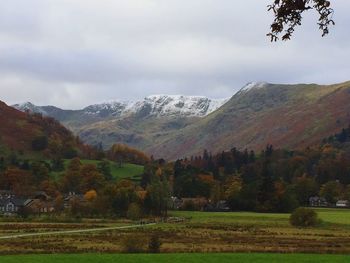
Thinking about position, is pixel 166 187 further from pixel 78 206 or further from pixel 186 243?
pixel 186 243

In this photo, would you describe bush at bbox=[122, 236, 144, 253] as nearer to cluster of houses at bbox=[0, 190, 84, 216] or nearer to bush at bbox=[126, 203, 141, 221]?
bush at bbox=[126, 203, 141, 221]

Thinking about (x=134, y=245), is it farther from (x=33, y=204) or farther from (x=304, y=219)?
(x=33, y=204)

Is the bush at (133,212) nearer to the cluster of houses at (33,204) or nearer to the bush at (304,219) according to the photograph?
the cluster of houses at (33,204)

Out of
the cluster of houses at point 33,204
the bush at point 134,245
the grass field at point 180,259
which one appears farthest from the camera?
the cluster of houses at point 33,204

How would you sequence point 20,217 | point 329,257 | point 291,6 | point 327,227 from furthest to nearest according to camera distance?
1. point 20,217
2. point 327,227
3. point 329,257
4. point 291,6

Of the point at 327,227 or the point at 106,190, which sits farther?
the point at 106,190

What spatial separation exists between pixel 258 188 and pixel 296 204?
1350cm

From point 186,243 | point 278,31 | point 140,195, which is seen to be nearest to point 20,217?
point 140,195

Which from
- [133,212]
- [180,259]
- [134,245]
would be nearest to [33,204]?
[133,212]

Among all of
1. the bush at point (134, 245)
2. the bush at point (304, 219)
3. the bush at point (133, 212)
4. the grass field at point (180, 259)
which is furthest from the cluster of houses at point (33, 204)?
the grass field at point (180, 259)

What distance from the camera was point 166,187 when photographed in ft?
554

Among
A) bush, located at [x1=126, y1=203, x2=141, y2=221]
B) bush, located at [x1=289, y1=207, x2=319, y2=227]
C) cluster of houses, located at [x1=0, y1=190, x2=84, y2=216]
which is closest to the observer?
bush, located at [x1=289, y1=207, x2=319, y2=227]

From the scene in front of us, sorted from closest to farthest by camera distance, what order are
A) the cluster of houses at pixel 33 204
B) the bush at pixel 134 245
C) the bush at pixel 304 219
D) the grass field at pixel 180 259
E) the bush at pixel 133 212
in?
the grass field at pixel 180 259, the bush at pixel 134 245, the bush at pixel 304 219, the bush at pixel 133 212, the cluster of houses at pixel 33 204

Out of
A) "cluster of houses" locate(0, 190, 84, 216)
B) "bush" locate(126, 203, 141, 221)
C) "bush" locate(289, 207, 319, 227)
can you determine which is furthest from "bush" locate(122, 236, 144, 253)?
"cluster of houses" locate(0, 190, 84, 216)
